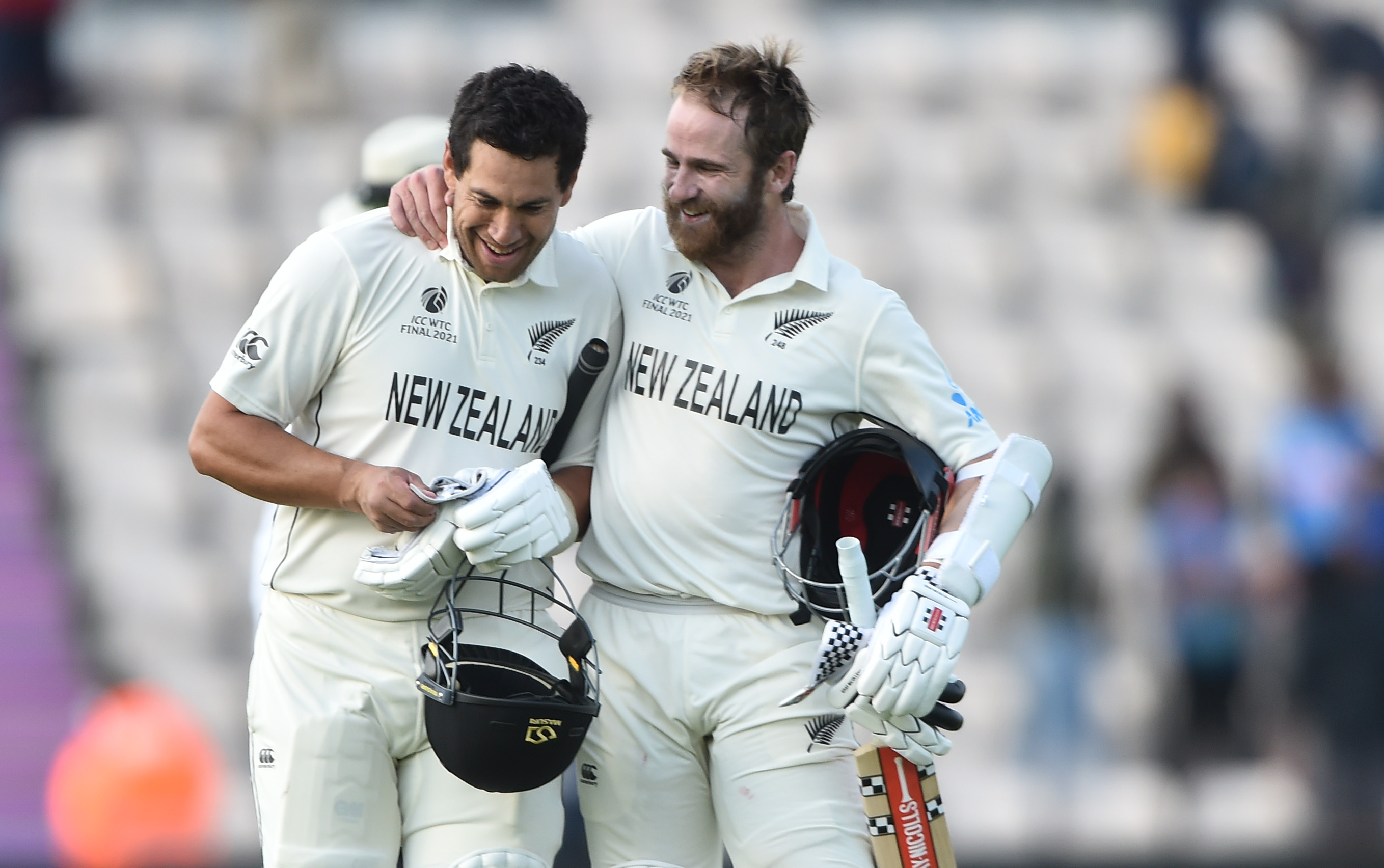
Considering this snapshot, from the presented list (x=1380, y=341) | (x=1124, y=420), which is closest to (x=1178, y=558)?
(x=1124, y=420)

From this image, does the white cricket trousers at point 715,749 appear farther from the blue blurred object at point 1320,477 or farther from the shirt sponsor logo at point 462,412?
the blue blurred object at point 1320,477

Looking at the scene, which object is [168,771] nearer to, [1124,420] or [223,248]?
[223,248]

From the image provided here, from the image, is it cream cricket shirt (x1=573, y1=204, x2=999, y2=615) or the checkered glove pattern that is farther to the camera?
cream cricket shirt (x1=573, y1=204, x2=999, y2=615)

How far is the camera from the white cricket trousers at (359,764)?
3.92m

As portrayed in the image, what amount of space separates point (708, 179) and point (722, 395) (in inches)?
18.5

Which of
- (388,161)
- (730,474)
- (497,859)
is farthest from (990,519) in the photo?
(388,161)

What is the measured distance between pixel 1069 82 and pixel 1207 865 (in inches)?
244

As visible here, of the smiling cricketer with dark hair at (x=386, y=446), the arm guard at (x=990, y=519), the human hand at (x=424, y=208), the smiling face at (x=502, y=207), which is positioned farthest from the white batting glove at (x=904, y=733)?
the human hand at (x=424, y=208)

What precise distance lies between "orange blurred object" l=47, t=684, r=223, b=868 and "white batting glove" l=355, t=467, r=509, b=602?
11.2 ft

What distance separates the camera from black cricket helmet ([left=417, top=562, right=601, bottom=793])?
3.82 meters

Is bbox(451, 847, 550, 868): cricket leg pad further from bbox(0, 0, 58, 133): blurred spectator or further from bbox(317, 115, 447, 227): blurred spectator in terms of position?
bbox(0, 0, 58, 133): blurred spectator

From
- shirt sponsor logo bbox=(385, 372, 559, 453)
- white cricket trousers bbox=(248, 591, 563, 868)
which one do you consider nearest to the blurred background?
white cricket trousers bbox=(248, 591, 563, 868)

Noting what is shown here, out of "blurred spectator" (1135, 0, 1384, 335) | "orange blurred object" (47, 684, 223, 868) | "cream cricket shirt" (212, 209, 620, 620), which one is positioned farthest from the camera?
"blurred spectator" (1135, 0, 1384, 335)

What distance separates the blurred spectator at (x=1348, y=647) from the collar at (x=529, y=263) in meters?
5.30
